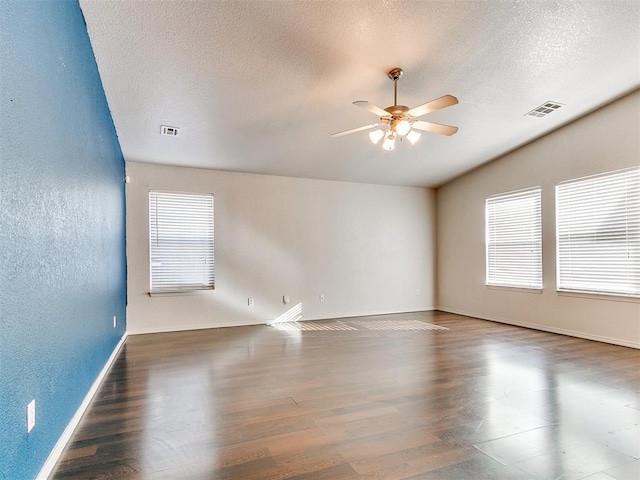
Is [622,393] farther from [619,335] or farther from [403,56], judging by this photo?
[403,56]

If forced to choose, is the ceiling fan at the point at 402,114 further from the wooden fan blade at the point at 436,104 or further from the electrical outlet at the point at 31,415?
the electrical outlet at the point at 31,415

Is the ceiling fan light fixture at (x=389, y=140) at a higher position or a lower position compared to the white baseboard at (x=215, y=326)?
higher

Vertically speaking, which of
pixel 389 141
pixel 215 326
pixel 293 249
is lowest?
pixel 215 326

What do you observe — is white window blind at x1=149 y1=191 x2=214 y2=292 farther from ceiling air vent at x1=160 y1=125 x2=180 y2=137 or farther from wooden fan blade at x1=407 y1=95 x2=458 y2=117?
wooden fan blade at x1=407 y1=95 x2=458 y2=117

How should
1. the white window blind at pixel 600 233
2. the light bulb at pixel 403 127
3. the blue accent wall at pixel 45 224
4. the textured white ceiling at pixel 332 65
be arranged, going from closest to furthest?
the blue accent wall at pixel 45 224 → the textured white ceiling at pixel 332 65 → the light bulb at pixel 403 127 → the white window blind at pixel 600 233

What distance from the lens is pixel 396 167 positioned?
6.11 m

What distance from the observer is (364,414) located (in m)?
2.51

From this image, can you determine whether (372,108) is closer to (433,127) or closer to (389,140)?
(389,140)

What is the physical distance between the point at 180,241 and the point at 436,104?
425cm

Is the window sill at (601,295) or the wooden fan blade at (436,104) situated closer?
the wooden fan blade at (436,104)

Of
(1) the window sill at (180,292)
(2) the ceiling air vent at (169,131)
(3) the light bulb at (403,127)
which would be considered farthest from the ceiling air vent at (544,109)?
(1) the window sill at (180,292)

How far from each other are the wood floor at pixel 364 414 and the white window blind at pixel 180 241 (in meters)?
1.37

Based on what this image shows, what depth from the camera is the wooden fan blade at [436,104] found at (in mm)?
2834

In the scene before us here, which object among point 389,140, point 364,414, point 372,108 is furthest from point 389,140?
point 364,414
